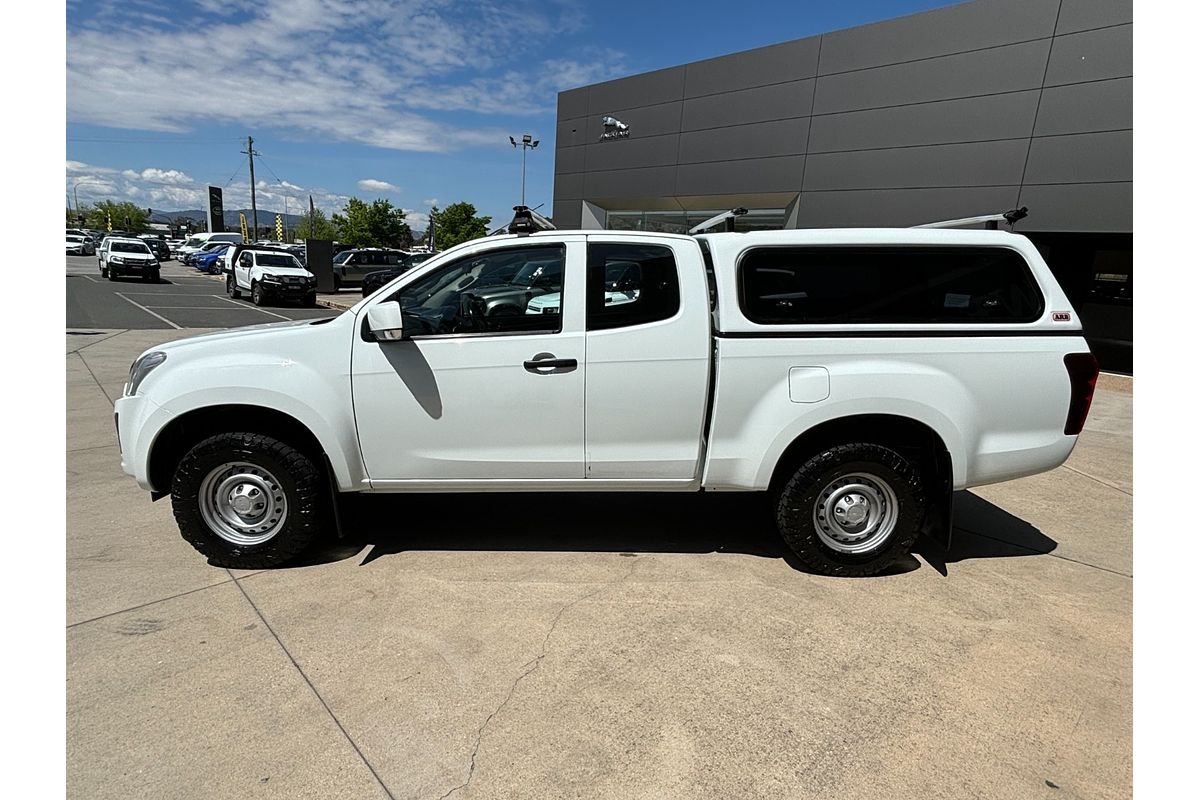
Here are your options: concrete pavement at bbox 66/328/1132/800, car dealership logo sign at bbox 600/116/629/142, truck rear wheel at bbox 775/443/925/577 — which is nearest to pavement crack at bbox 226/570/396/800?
concrete pavement at bbox 66/328/1132/800

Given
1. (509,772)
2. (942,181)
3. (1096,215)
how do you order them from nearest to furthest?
(509,772), (1096,215), (942,181)

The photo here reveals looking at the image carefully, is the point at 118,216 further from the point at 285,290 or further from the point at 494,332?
the point at 494,332

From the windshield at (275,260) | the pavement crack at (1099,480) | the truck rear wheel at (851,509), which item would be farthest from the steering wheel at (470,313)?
the windshield at (275,260)

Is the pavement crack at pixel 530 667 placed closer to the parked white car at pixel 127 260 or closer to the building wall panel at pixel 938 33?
the building wall panel at pixel 938 33

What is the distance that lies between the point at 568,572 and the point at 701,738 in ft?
5.00

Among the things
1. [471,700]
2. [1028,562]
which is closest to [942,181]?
[1028,562]

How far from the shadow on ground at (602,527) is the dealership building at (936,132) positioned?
313 inches

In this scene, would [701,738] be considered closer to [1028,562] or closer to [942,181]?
[1028,562]

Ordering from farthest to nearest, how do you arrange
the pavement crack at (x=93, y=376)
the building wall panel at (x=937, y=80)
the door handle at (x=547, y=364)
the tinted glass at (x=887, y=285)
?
the building wall panel at (x=937, y=80), the pavement crack at (x=93, y=376), the tinted glass at (x=887, y=285), the door handle at (x=547, y=364)

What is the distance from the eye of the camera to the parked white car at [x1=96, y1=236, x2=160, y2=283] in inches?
1134

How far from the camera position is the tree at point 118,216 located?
110812 millimetres

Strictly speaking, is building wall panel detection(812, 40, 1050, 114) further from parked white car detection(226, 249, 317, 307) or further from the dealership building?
parked white car detection(226, 249, 317, 307)

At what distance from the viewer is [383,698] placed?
2.80 meters

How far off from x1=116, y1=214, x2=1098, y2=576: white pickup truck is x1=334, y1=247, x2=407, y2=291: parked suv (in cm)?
2751
